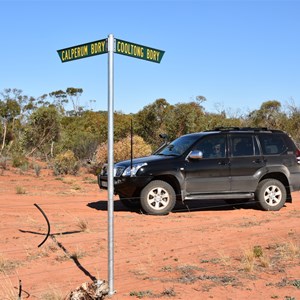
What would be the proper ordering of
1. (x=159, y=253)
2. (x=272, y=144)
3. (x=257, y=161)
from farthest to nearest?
(x=272, y=144), (x=257, y=161), (x=159, y=253)

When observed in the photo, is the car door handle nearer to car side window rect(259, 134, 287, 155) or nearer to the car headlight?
car side window rect(259, 134, 287, 155)

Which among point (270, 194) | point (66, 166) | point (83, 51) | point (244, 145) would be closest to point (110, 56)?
point (83, 51)

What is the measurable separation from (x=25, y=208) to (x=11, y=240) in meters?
3.50

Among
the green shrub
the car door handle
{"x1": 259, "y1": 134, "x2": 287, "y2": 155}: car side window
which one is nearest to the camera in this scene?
the car door handle

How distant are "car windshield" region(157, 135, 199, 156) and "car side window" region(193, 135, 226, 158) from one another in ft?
0.61

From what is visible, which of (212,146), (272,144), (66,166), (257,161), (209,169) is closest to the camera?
(209,169)

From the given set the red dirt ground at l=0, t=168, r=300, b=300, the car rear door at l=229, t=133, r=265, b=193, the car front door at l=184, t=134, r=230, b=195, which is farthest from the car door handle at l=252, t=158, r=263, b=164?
the red dirt ground at l=0, t=168, r=300, b=300

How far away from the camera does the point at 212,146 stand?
11102mm

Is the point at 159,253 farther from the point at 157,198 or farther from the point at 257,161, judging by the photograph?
the point at 257,161

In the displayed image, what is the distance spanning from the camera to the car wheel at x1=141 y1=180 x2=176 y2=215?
412 inches

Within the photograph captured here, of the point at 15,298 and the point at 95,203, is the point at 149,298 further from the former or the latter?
the point at 95,203

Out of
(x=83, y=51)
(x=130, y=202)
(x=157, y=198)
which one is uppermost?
(x=83, y=51)

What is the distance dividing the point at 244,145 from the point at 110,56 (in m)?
6.87

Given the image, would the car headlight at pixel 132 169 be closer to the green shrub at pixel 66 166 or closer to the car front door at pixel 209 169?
the car front door at pixel 209 169
